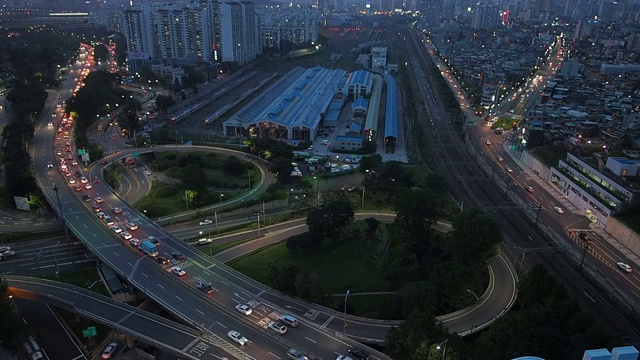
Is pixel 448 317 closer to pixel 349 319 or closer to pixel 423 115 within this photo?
pixel 349 319

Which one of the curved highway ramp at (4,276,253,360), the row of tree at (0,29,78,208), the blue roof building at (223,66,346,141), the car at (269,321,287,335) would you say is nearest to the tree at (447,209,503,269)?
the car at (269,321,287,335)

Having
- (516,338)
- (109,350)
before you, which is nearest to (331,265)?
(516,338)

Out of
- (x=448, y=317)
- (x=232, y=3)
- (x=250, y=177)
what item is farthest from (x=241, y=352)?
(x=232, y=3)

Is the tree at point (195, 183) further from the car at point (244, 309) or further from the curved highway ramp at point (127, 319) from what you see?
the car at point (244, 309)

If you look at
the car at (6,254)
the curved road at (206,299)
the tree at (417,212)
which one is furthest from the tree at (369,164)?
the car at (6,254)

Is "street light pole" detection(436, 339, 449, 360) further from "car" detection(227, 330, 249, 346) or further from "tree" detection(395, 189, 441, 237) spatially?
"tree" detection(395, 189, 441, 237)

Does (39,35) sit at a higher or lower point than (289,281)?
higher
